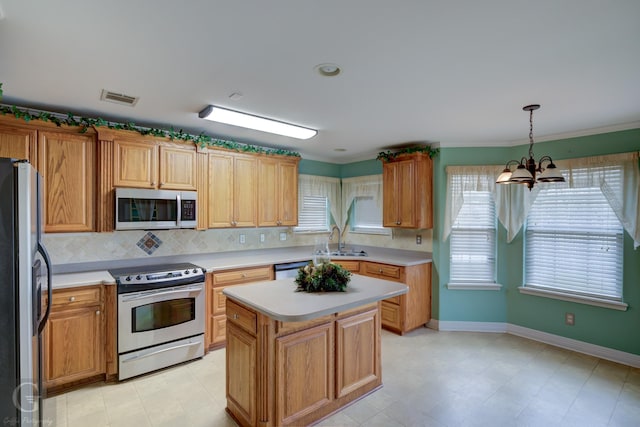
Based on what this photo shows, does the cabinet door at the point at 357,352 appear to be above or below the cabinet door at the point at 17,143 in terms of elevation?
below

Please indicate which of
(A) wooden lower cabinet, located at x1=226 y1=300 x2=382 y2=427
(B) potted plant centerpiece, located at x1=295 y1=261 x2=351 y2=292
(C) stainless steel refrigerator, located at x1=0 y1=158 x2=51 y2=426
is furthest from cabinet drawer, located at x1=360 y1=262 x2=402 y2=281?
(C) stainless steel refrigerator, located at x1=0 y1=158 x2=51 y2=426

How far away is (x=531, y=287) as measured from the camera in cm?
399

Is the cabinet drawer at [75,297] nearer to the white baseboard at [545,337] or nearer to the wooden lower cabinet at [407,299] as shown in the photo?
the wooden lower cabinet at [407,299]

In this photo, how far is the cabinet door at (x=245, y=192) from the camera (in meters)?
4.05

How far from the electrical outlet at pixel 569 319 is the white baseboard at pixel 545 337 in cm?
19

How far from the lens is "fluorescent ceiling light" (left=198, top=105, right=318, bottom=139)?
2906 millimetres

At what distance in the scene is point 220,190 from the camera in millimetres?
3910

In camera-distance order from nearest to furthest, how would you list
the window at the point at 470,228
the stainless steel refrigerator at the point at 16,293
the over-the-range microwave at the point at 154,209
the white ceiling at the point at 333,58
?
the stainless steel refrigerator at the point at 16,293
the white ceiling at the point at 333,58
the over-the-range microwave at the point at 154,209
the window at the point at 470,228

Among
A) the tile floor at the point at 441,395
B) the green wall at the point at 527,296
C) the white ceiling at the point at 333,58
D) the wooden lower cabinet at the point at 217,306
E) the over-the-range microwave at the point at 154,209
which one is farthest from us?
the wooden lower cabinet at the point at 217,306

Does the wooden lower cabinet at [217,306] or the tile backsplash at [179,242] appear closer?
the tile backsplash at [179,242]

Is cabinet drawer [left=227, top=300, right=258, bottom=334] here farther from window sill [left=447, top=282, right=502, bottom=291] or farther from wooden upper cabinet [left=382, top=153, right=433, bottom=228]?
window sill [left=447, top=282, right=502, bottom=291]

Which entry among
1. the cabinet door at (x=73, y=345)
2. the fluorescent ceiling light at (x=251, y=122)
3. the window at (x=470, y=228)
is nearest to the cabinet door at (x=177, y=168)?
the fluorescent ceiling light at (x=251, y=122)

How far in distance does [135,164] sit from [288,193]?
195cm

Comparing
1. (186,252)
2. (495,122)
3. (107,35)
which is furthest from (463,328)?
(107,35)
